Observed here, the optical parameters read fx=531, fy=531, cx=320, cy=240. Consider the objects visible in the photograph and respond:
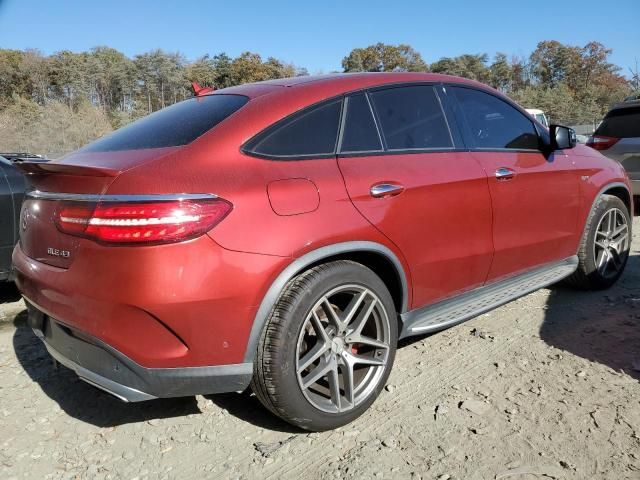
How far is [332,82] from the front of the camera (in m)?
2.77

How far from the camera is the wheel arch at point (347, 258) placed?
2.21 meters

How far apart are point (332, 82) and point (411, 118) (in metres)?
0.54

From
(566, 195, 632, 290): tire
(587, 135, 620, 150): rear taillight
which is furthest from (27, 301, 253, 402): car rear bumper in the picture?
(587, 135, 620, 150): rear taillight

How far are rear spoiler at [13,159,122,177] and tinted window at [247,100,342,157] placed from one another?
0.60 m

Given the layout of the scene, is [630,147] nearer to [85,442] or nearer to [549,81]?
[85,442]

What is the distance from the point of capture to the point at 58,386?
3.09 metres

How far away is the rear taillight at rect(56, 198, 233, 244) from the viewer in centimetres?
203

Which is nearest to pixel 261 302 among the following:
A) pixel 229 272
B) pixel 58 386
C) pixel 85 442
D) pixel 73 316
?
pixel 229 272

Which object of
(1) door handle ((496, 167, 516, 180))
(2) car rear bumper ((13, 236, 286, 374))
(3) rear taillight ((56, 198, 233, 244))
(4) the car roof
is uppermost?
(4) the car roof

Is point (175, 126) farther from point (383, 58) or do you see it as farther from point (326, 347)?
point (383, 58)

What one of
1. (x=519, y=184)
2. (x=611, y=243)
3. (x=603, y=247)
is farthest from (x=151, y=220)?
(x=611, y=243)

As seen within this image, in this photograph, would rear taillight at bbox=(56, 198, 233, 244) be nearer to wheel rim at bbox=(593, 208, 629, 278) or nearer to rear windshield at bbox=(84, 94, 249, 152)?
rear windshield at bbox=(84, 94, 249, 152)

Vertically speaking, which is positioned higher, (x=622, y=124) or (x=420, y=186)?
(x=622, y=124)

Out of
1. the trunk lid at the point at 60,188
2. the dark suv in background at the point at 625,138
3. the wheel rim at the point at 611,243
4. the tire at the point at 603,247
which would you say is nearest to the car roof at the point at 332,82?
the trunk lid at the point at 60,188
